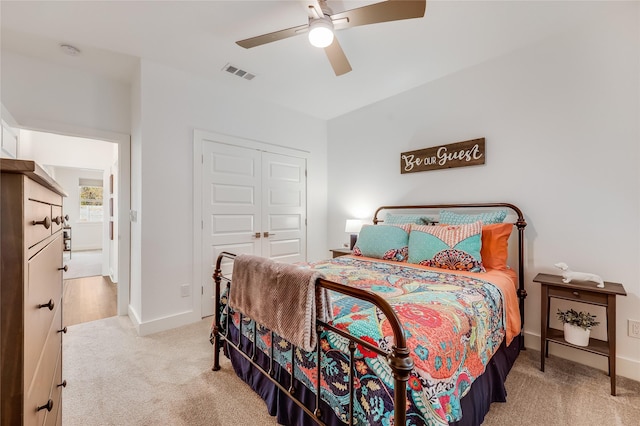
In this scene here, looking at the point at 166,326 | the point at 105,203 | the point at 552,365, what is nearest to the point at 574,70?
the point at 552,365

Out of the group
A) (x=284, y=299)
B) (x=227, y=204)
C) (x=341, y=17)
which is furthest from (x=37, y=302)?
(x=227, y=204)

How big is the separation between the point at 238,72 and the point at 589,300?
3.83 m

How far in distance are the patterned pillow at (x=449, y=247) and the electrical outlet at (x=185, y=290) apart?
2.43 m

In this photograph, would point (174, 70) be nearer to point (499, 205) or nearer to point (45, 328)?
point (45, 328)

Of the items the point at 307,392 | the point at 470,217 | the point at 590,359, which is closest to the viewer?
the point at 307,392

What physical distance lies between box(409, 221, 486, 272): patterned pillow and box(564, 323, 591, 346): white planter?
0.72 meters

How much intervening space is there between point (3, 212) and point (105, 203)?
6.22m

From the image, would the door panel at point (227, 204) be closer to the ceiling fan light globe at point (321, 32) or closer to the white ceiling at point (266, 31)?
the white ceiling at point (266, 31)

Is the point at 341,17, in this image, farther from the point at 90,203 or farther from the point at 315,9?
the point at 90,203

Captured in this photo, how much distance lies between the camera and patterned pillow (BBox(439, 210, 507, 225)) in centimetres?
259

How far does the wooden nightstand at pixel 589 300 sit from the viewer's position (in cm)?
190

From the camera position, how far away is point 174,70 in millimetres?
3008

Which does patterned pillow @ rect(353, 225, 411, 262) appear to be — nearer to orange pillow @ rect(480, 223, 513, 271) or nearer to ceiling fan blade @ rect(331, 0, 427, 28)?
orange pillow @ rect(480, 223, 513, 271)

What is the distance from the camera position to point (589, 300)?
78.7 inches
